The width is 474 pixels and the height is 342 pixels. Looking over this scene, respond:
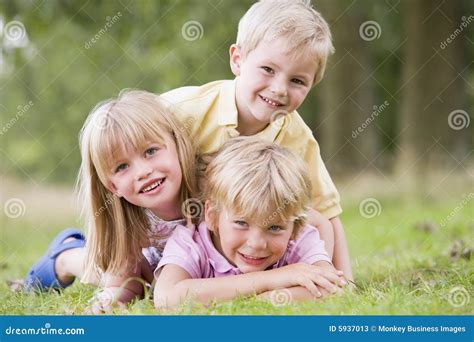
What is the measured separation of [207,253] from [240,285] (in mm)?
286

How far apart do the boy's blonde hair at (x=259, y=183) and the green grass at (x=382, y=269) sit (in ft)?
1.15

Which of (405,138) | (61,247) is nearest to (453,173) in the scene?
(405,138)

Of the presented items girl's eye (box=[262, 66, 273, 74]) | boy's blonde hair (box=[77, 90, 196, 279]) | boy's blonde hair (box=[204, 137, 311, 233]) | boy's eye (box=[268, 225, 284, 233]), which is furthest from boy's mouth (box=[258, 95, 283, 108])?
boy's eye (box=[268, 225, 284, 233])

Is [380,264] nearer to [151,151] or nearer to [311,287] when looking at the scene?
[311,287]

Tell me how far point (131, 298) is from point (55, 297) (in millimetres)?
351

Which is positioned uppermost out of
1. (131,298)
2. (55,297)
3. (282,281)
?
(282,281)

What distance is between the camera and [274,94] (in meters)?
3.23

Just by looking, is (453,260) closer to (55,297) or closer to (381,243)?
(381,243)

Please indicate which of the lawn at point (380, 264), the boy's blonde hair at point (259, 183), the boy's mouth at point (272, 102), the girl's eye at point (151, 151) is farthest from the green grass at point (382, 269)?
the boy's mouth at point (272, 102)

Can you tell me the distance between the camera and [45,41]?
8.99 meters

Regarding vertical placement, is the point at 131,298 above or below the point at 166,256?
below

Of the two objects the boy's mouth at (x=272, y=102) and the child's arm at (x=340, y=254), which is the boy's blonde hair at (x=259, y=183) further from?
the child's arm at (x=340, y=254)

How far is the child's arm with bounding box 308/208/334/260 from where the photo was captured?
3.41 meters

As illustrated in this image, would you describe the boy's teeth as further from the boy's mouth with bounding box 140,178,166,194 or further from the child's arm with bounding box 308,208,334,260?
the child's arm with bounding box 308,208,334,260
